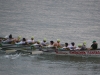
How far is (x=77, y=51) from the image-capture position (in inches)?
1966

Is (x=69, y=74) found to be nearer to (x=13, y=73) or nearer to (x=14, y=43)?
(x=13, y=73)

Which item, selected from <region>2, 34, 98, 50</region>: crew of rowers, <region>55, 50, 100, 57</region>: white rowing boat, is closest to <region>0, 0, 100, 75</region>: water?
<region>55, 50, 100, 57</region>: white rowing boat

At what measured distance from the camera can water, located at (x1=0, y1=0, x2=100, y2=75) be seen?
4681 cm

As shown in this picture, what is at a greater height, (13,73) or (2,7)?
(2,7)

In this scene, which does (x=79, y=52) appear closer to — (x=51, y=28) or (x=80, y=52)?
(x=80, y=52)

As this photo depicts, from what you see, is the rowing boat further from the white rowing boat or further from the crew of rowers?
the crew of rowers

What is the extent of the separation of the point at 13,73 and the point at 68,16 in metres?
32.7

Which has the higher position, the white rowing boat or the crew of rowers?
the crew of rowers

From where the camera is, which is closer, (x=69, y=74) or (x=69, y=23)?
(x=69, y=74)

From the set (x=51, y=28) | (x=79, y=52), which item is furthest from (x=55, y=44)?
(x=51, y=28)

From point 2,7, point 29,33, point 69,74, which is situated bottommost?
point 69,74

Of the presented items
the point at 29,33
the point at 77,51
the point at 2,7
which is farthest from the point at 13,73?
the point at 2,7

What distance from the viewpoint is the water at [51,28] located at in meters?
46.8

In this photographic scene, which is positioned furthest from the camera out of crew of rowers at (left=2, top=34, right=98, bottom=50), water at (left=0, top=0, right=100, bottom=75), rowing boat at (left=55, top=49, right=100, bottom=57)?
crew of rowers at (left=2, top=34, right=98, bottom=50)
